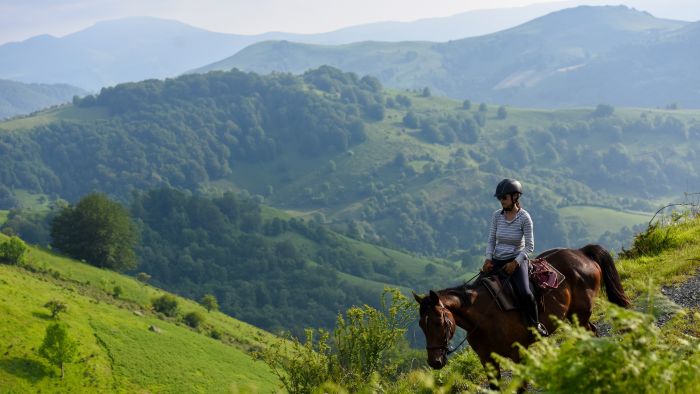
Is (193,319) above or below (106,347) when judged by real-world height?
below

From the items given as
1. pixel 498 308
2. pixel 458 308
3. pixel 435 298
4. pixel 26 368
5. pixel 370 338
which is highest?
pixel 435 298

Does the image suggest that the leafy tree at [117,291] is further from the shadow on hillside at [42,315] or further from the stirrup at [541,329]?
the stirrup at [541,329]

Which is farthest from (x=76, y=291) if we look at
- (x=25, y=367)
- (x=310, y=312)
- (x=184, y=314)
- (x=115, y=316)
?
(x=310, y=312)

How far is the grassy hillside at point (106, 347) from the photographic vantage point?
2254 inches

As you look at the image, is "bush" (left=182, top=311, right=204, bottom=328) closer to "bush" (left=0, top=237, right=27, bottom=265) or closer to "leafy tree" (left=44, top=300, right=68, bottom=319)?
"bush" (left=0, top=237, right=27, bottom=265)

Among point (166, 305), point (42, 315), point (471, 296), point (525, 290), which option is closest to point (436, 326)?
point (471, 296)

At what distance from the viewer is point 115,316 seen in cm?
7519

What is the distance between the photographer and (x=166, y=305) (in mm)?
95250

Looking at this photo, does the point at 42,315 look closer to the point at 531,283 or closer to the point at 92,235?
the point at 92,235

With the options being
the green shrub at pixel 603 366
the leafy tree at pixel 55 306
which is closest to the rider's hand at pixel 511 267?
the green shrub at pixel 603 366

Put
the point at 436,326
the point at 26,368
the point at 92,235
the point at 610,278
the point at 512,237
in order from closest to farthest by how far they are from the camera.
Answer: the point at 436,326 → the point at 512,237 → the point at 610,278 → the point at 26,368 → the point at 92,235

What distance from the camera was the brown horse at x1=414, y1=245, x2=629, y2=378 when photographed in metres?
10.1

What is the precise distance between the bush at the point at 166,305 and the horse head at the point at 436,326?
89.7 meters

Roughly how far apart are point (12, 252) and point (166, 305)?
22.9 meters
